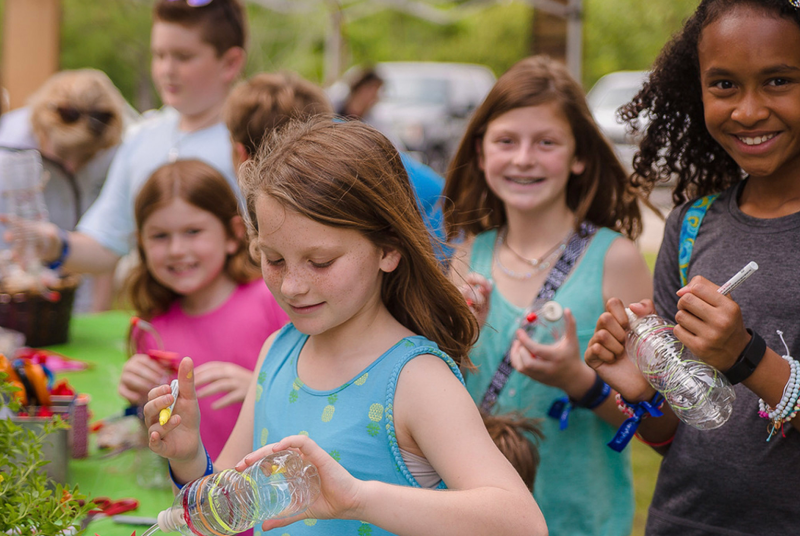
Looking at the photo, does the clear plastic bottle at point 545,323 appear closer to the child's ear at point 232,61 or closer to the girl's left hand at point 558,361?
the girl's left hand at point 558,361

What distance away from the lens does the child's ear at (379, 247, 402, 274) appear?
1.68 metres

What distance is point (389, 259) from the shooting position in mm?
1695

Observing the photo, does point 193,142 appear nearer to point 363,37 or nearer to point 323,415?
point 323,415

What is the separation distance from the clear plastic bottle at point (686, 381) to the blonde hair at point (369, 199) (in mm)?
400

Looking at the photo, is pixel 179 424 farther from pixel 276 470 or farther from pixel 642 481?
pixel 642 481

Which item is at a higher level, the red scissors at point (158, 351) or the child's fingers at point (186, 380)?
the child's fingers at point (186, 380)

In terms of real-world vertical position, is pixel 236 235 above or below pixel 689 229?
below

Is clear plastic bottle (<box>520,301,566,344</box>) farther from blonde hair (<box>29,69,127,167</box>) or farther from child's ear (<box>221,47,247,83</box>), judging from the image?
blonde hair (<box>29,69,127,167</box>)

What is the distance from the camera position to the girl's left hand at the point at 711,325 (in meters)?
1.53

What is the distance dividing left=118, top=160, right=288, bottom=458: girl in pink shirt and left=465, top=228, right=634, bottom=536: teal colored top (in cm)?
76

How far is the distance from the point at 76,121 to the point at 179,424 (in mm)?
3686

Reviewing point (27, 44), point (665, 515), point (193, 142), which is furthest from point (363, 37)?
point (665, 515)

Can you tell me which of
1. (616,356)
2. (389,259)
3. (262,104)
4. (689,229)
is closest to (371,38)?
(262,104)

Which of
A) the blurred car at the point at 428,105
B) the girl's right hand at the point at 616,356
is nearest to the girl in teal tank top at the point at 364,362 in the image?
the girl's right hand at the point at 616,356
